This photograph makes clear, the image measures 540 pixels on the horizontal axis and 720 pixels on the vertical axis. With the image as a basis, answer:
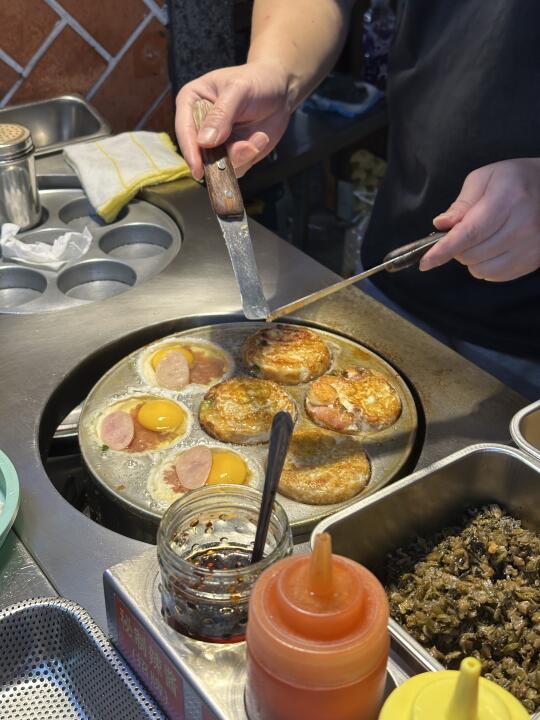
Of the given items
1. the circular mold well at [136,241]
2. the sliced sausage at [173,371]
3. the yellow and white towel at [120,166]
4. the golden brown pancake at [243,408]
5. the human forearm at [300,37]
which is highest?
the human forearm at [300,37]

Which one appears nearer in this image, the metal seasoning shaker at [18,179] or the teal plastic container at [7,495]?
the teal plastic container at [7,495]

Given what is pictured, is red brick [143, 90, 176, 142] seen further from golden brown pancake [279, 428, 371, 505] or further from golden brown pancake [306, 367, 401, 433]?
golden brown pancake [279, 428, 371, 505]

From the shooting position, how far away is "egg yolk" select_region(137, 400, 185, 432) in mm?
1737

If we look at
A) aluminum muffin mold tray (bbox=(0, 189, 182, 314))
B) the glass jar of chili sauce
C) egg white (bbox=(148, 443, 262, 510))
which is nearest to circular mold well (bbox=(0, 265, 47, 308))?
aluminum muffin mold tray (bbox=(0, 189, 182, 314))

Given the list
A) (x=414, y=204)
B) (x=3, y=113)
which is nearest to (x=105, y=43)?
(x=3, y=113)

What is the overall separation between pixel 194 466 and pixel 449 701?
85 centimetres

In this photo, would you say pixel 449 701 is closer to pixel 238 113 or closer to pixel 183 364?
pixel 183 364

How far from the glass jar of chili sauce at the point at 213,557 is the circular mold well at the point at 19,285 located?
1.26 meters

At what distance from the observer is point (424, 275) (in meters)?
2.19

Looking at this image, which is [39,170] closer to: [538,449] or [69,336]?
[69,336]

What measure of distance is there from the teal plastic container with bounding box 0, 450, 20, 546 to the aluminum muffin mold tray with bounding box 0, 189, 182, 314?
681 millimetres

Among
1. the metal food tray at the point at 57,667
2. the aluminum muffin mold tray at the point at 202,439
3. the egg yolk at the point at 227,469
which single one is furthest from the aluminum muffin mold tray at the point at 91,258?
the metal food tray at the point at 57,667

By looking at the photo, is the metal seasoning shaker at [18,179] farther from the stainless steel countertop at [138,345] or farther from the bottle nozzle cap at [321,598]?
the bottle nozzle cap at [321,598]

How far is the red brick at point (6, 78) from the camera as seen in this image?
110 inches
